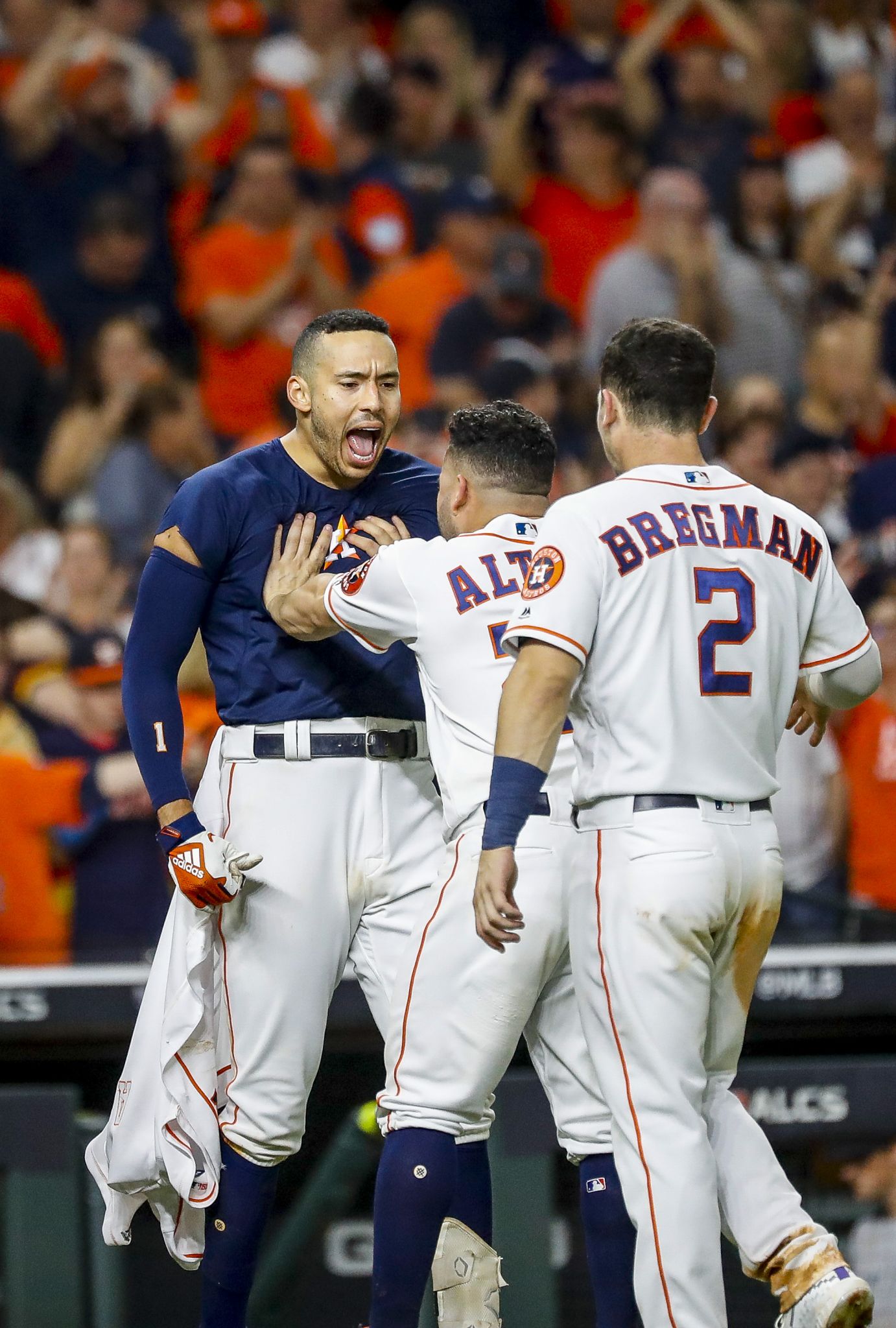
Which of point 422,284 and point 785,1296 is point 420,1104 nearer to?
point 785,1296

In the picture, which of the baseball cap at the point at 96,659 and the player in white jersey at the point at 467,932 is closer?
the player in white jersey at the point at 467,932

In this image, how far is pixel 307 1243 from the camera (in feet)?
13.1

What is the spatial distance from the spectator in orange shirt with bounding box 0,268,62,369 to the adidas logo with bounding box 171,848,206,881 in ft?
14.5

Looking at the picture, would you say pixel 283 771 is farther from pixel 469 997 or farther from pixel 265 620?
pixel 469 997

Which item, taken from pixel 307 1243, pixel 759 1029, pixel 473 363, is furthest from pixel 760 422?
pixel 307 1243

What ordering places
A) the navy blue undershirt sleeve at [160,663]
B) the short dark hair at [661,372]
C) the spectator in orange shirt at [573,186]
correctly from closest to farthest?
the short dark hair at [661,372]
the navy blue undershirt sleeve at [160,663]
the spectator in orange shirt at [573,186]

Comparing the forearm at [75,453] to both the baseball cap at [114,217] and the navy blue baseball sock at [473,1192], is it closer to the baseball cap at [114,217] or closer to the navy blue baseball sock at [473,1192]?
the baseball cap at [114,217]

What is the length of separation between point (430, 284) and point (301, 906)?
474 cm

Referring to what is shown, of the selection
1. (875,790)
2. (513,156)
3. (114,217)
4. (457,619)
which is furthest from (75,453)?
(457,619)

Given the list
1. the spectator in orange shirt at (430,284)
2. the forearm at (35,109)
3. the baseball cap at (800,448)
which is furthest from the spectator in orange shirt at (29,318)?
the baseball cap at (800,448)

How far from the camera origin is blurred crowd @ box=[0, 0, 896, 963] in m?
6.21

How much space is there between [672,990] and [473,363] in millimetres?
4574

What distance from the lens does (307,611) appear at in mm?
3096

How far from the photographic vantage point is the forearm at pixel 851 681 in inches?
117
